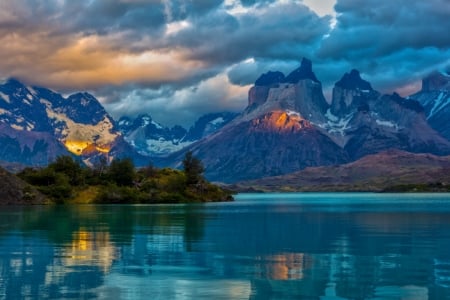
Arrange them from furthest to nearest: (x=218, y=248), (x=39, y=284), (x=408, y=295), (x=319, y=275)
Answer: (x=218, y=248), (x=319, y=275), (x=39, y=284), (x=408, y=295)

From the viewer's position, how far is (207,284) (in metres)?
49.1

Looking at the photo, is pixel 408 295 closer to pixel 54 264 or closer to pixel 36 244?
pixel 54 264

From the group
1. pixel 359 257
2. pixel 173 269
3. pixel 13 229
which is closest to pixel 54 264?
pixel 173 269

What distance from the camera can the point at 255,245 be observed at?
7981cm

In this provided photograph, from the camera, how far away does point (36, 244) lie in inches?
3132

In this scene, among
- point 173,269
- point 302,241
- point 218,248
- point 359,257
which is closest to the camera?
point 173,269

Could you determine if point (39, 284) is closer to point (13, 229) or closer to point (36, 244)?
point (36, 244)

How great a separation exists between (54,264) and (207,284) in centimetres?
1779

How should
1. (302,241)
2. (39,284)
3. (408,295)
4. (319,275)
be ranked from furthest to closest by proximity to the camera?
(302,241) → (319,275) → (39,284) → (408,295)

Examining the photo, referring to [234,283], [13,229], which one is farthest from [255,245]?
[13,229]

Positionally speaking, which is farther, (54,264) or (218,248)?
(218,248)

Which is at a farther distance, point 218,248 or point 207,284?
point 218,248

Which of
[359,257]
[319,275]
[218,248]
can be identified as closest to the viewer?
[319,275]

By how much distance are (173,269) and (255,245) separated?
2393cm
